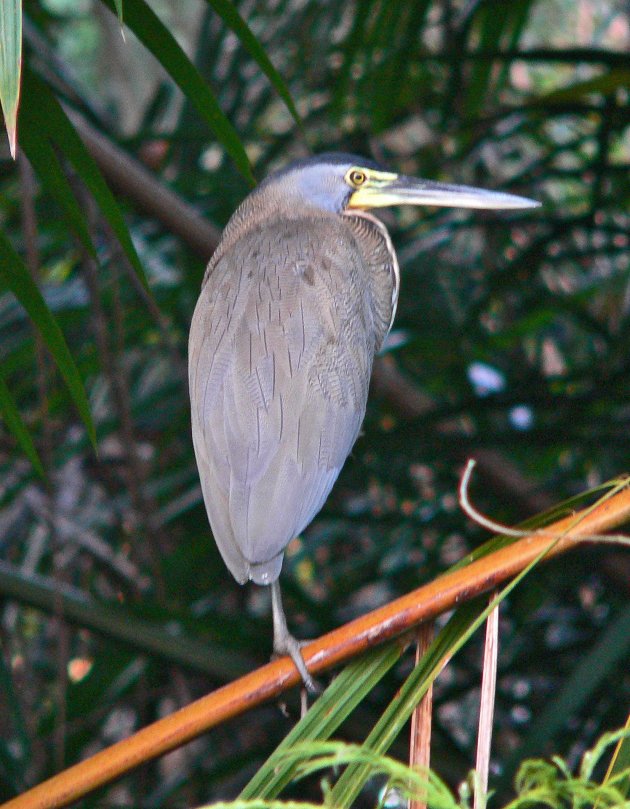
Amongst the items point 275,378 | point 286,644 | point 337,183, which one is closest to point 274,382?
point 275,378

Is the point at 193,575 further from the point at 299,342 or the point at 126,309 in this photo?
the point at 299,342

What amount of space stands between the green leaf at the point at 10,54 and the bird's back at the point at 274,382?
571 millimetres

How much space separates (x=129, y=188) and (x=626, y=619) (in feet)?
3.47

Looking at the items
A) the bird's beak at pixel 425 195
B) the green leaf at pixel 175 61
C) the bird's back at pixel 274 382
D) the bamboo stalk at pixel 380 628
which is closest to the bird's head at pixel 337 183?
the bird's beak at pixel 425 195

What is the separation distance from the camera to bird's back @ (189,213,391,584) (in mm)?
1152

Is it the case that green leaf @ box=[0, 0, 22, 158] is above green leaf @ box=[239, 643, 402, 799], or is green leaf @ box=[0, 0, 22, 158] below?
above

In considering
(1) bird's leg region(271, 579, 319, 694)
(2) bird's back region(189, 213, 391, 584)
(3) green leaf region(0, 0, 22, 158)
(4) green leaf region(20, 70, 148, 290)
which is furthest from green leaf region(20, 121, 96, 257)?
(1) bird's leg region(271, 579, 319, 694)

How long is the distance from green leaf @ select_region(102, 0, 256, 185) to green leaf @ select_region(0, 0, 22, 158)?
0.22m

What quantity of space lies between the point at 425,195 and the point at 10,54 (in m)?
0.84

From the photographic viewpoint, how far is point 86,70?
6418 mm

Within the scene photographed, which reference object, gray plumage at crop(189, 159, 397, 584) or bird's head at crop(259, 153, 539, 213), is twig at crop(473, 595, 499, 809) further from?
bird's head at crop(259, 153, 539, 213)

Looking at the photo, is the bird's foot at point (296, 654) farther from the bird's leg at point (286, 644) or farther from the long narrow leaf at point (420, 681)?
the long narrow leaf at point (420, 681)

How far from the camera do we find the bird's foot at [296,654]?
0.87 m

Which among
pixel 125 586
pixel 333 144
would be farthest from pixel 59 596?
pixel 333 144
